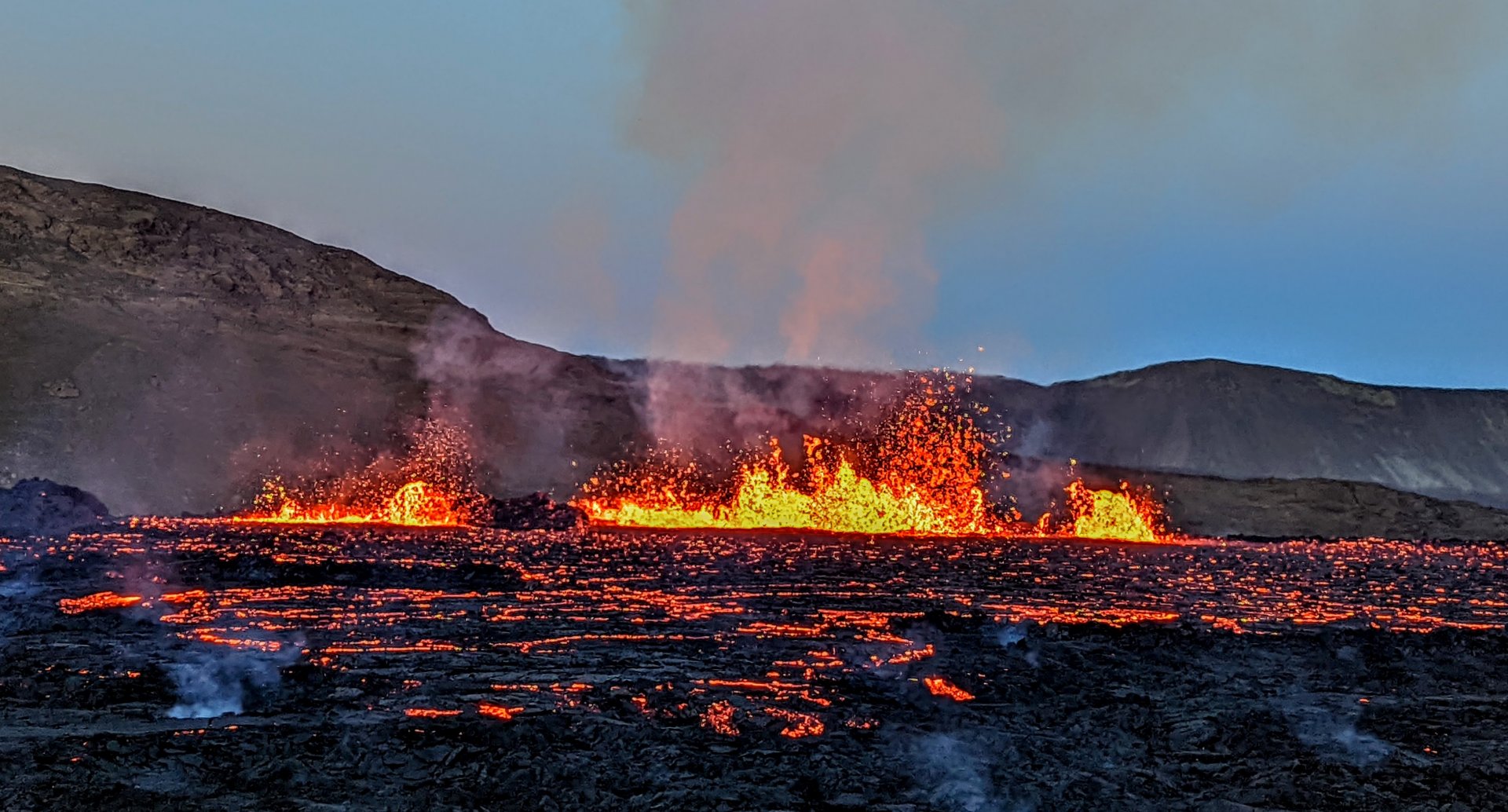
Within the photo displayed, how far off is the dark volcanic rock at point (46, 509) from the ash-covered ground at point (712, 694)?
15.0m

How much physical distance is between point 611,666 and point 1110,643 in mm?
9163

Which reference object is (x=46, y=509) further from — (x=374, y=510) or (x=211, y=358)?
(x=211, y=358)

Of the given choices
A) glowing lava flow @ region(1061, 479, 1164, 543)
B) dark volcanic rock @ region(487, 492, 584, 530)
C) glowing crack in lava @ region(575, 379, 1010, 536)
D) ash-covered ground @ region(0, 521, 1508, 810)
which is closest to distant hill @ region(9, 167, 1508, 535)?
glowing crack in lava @ region(575, 379, 1010, 536)

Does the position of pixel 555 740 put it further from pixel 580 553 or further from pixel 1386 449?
pixel 1386 449

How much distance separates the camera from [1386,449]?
156500mm

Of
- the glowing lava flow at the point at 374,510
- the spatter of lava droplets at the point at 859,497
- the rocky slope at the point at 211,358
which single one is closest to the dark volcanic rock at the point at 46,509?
the glowing lava flow at the point at 374,510

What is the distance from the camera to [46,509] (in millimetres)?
47812

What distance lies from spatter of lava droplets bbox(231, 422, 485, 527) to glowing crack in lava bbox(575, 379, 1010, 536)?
862cm

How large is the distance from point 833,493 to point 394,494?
93.9 ft

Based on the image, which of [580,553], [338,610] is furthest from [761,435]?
[338,610]

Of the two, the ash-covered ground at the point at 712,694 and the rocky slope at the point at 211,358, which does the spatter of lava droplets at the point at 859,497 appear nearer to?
the rocky slope at the point at 211,358

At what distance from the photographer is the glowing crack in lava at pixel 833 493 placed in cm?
6850

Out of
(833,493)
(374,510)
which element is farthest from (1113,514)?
(374,510)

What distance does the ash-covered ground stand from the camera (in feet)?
32.5
